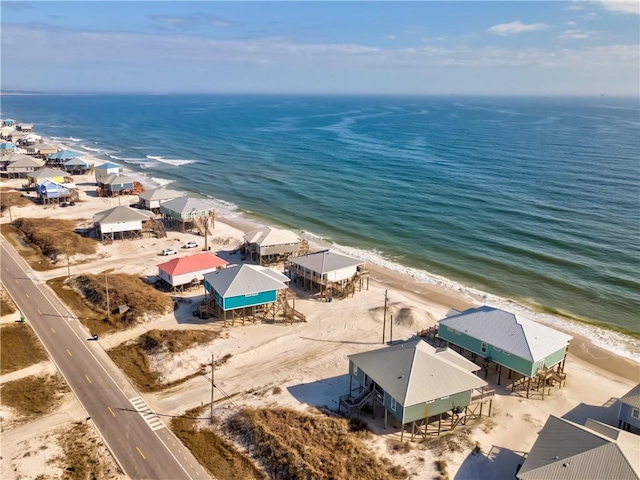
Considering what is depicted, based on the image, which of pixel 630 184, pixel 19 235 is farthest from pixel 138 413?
pixel 630 184

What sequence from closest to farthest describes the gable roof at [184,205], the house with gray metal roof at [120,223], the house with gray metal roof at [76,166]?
the house with gray metal roof at [120,223]
the gable roof at [184,205]
the house with gray metal roof at [76,166]

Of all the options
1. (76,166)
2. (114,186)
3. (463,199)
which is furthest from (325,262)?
(76,166)

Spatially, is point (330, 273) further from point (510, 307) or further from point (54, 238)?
point (54, 238)

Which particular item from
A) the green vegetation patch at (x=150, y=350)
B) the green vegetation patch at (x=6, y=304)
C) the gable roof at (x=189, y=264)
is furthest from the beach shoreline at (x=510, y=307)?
the green vegetation patch at (x=6, y=304)

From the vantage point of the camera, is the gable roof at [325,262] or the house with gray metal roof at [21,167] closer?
the gable roof at [325,262]

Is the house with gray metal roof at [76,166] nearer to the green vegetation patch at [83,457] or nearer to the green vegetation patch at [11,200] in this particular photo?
the green vegetation patch at [11,200]

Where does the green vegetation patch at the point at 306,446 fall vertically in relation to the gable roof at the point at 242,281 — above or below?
below

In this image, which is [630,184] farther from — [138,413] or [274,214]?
[138,413]

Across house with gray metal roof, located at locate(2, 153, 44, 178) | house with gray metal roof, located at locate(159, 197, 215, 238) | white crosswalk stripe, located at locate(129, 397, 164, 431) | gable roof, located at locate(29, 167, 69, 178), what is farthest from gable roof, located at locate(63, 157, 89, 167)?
white crosswalk stripe, located at locate(129, 397, 164, 431)
